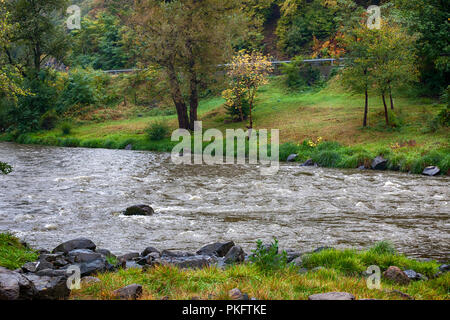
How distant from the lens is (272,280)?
6.91 m

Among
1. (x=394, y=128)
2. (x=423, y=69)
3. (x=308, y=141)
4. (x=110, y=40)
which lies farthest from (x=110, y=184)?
(x=110, y=40)

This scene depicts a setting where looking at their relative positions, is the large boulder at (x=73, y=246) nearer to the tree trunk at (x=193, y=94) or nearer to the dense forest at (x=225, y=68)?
the dense forest at (x=225, y=68)

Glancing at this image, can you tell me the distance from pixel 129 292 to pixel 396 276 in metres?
4.48

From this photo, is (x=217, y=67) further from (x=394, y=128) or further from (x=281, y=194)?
(x=281, y=194)

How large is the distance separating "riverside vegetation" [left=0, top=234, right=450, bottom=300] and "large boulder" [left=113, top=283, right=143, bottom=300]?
49mm

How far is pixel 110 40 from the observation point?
6838 centimetres

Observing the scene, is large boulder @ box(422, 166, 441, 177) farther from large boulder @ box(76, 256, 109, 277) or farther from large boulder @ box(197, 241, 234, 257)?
large boulder @ box(76, 256, 109, 277)

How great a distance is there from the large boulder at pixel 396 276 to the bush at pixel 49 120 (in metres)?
42.0

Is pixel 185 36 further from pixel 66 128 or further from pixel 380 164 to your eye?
pixel 380 164

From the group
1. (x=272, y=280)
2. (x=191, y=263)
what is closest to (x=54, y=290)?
(x=191, y=263)

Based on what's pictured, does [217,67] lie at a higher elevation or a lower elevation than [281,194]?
higher

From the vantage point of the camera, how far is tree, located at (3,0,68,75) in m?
43.6
